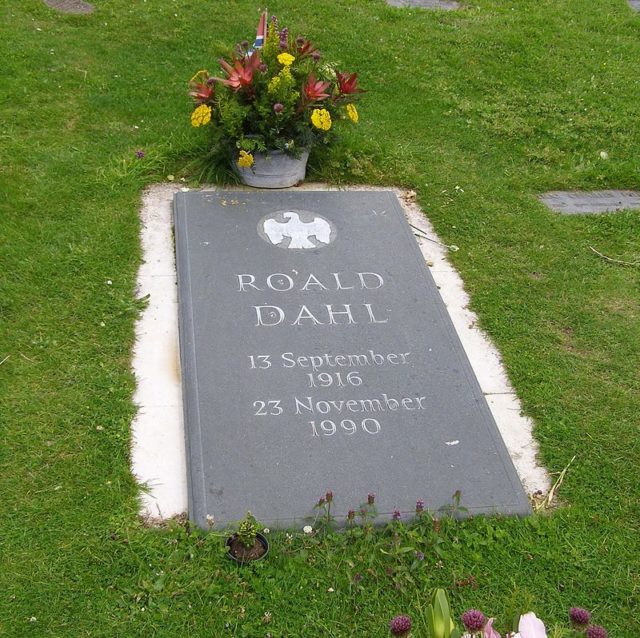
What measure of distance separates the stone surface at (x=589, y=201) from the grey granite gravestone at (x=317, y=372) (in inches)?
50.0

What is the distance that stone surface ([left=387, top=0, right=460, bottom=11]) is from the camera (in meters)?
8.11

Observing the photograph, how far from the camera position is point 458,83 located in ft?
21.9

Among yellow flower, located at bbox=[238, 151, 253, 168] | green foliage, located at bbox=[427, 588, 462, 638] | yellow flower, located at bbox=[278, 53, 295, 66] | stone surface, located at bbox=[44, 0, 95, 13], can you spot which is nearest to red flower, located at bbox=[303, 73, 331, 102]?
yellow flower, located at bbox=[278, 53, 295, 66]

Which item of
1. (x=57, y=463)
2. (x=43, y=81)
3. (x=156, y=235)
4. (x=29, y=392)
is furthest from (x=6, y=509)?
(x=43, y=81)

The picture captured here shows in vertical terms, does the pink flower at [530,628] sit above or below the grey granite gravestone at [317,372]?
above

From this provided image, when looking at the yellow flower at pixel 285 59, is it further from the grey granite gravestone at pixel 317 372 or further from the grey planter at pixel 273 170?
the grey granite gravestone at pixel 317 372

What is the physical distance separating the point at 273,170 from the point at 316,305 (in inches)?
50.2

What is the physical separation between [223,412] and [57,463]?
0.72 meters

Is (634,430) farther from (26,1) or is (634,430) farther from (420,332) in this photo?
(26,1)

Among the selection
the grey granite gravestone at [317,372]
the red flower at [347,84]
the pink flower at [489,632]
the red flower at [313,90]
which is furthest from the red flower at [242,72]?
the pink flower at [489,632]

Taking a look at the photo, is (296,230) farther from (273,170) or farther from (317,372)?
(317,372)

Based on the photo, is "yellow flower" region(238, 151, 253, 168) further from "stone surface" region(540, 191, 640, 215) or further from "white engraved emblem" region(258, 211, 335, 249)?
"stone surface" region(540, 191, 640, 215)

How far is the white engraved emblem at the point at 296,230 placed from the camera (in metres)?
4.48

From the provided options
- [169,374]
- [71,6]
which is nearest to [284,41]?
[169,374]
